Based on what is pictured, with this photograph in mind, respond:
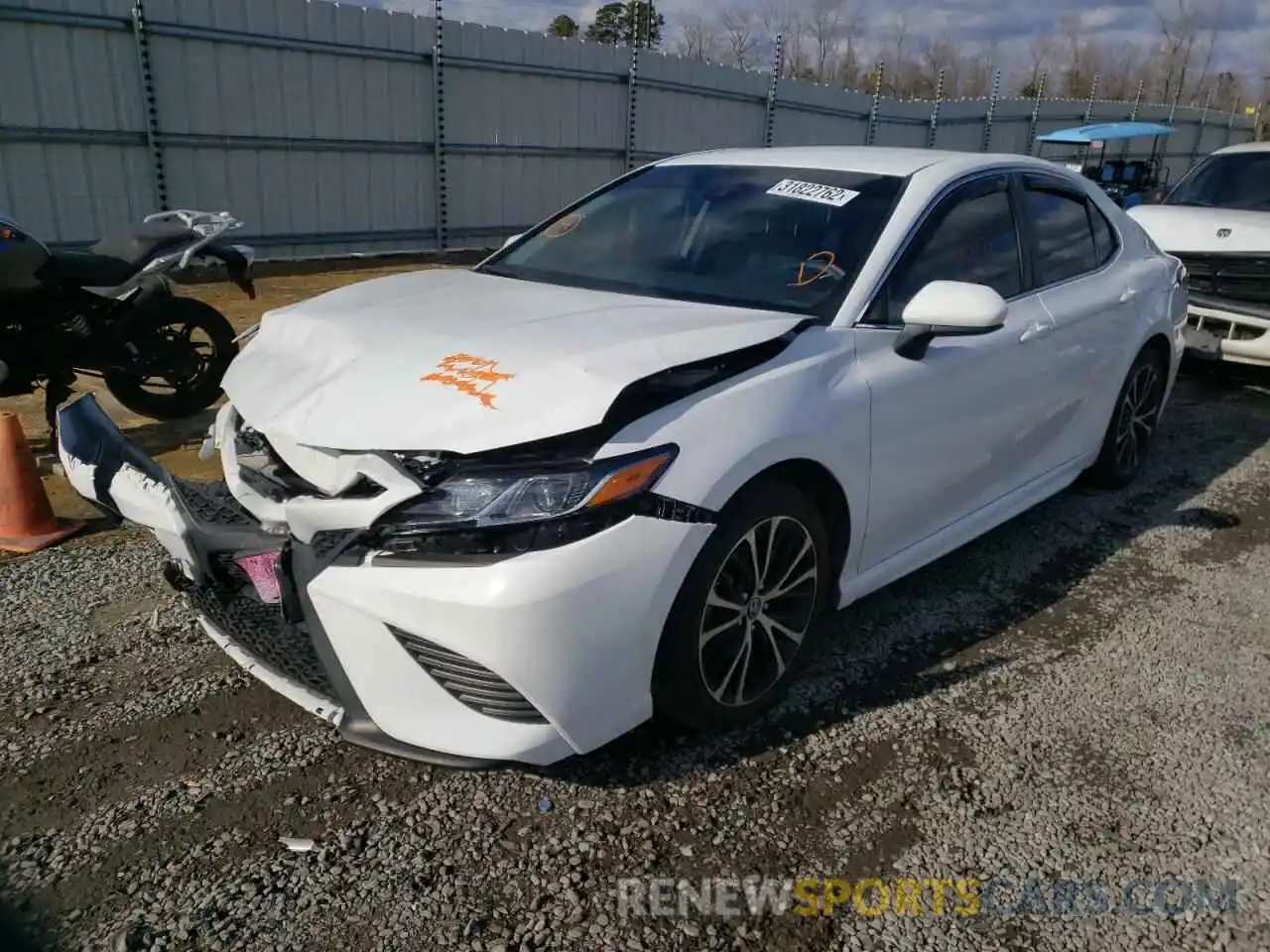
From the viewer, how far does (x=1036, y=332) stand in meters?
3.77

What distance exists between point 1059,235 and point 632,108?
35.6ft

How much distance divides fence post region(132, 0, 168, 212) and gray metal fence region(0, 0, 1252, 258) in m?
0.02

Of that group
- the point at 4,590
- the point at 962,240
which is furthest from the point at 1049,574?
the point at 4,590

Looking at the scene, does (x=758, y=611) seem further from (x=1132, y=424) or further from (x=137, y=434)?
(x=137, y=434)

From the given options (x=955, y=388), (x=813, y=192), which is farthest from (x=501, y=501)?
(x=813, y=192)

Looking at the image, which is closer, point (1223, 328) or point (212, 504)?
point (212, 504)

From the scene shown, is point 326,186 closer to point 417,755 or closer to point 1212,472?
point 1212,472

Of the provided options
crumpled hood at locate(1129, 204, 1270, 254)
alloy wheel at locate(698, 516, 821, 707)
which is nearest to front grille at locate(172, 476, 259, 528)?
alloy wheel at locate(698, 516, 821, 707)

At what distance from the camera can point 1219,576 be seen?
418cm

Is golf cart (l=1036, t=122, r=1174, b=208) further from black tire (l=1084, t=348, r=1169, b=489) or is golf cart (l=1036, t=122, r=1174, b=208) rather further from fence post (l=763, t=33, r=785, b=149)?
black tire (l=1084, t=348, r=1169, b=489)

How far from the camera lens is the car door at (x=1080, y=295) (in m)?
4.03

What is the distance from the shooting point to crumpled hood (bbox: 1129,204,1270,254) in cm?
711

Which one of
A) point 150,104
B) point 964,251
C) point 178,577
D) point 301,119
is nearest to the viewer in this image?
point 178,577

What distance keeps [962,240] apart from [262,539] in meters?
2.60
